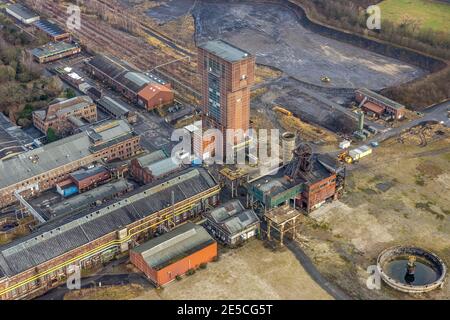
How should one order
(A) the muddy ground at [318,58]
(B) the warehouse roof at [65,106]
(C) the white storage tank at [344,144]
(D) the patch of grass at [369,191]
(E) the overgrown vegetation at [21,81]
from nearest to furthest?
(D) the patch of grass at [369,191] → (C) the white storage tank at [344,144] → (B) the warehouse roof at [65,106] → (E) the overgrown vegetation at [21,81] → (A) the muddy ground at [318,58]

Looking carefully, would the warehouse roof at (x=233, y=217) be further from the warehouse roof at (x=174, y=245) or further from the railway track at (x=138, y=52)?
the railway track at (x=138, y=52)

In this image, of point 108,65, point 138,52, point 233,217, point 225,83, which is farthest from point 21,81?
point 233,217

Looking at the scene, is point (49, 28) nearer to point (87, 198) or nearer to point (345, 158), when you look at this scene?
point (87, 198)

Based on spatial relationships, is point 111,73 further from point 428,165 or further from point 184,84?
point 428,165

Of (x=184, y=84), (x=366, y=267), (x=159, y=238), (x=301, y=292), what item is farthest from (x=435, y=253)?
(x=184, y=84)

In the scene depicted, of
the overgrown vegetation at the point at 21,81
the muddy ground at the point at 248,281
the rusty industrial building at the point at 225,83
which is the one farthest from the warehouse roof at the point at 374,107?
the overgrown vegetation at the point at 21,81

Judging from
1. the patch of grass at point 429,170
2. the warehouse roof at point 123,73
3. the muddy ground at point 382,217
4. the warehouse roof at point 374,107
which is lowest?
the muddy ground at point 382,217

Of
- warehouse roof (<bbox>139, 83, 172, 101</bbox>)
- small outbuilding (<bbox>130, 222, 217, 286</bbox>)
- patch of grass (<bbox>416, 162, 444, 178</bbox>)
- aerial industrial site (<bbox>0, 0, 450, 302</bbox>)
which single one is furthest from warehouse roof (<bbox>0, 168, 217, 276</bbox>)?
patch of grass (<bbox>416, 162, 444, 178</bbox>)

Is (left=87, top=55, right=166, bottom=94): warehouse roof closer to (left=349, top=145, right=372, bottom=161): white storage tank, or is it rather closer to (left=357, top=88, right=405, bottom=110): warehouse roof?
(left=357, top=88, right=405, bottom=110): warehouse roof
